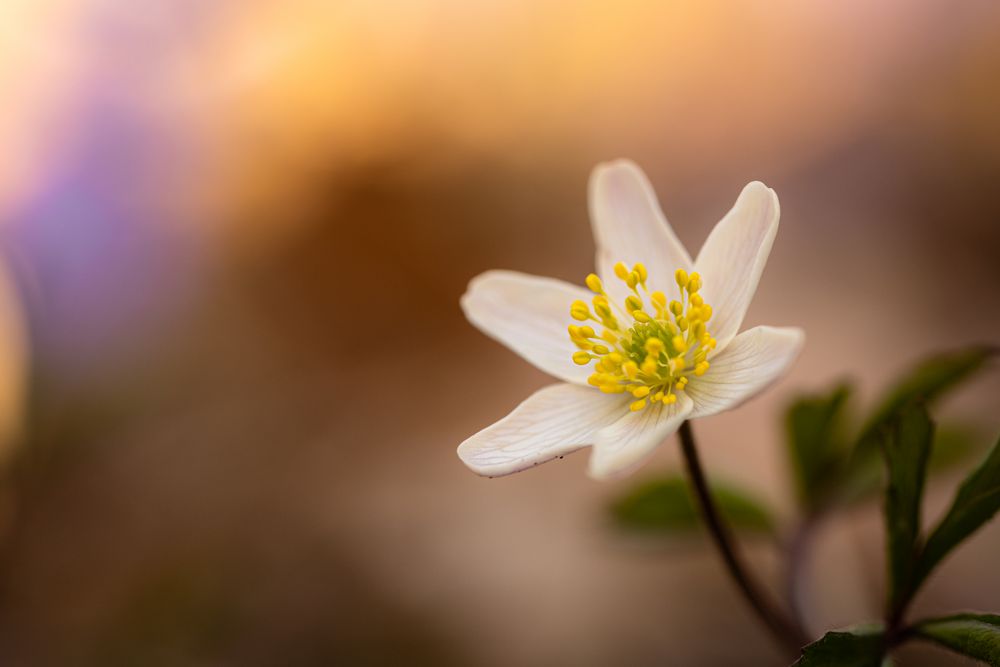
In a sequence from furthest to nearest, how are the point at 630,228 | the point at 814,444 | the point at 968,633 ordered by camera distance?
the point at 814,444 → the point at 630,228 → the point at 968,633

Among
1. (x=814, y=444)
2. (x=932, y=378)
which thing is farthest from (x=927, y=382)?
(x=814, y=444)

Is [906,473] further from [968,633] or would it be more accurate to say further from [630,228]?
[630,228]

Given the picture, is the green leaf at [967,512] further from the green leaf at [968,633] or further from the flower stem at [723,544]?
the flower stem at [723,544]

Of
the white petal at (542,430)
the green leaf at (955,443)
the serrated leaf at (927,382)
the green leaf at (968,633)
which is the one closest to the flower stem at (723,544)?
the white petal at (542,430)

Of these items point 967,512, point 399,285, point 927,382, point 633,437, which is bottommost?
point 967,512

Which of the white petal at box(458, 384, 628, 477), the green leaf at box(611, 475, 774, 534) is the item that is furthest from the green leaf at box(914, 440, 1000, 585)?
the green leaf at box(611, 475, 774, 534)

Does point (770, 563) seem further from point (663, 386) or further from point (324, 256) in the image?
point (324, 256)
